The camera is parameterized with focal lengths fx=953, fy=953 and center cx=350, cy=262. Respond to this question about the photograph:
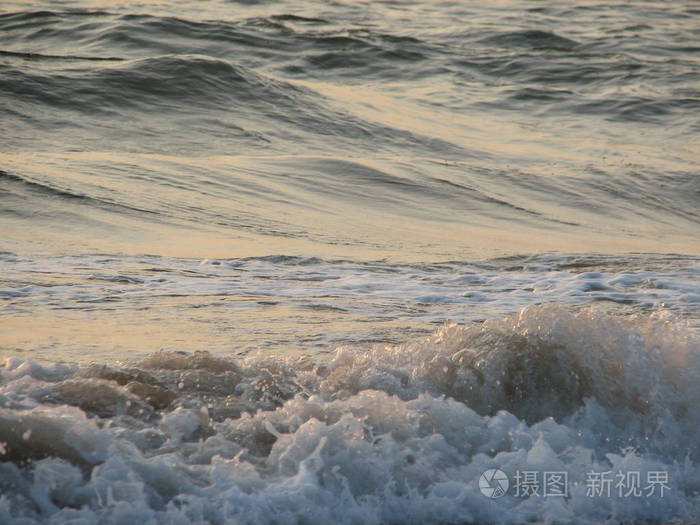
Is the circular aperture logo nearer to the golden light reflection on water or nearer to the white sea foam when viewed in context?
the white sea foam

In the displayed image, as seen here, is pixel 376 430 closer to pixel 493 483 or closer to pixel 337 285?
pixel 493 483

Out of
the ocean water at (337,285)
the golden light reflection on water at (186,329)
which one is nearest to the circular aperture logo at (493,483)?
the ocean water at (337,285)

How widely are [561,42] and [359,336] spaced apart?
15349mm

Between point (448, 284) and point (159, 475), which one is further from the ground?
point (159, 475)

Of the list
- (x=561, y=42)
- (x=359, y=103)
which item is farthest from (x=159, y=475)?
(x=561, y=42)

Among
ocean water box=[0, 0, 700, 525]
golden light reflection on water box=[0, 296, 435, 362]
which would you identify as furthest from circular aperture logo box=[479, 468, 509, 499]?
golden light reflection on water box=[0, 296, 435, 362]

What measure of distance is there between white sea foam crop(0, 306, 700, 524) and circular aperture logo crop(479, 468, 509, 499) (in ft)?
0.12

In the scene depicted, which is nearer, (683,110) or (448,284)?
(448,284)

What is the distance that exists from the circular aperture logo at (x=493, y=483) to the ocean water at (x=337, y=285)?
10 millimetres

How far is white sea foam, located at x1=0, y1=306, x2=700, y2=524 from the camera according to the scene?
325 centimetres

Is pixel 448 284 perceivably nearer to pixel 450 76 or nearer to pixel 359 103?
pixel 359 103

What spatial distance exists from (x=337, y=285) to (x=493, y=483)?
304 centimetres

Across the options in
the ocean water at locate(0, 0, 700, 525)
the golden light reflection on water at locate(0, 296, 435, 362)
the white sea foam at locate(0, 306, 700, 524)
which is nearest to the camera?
the white sea foam at locate(0, 306, 700, 524)

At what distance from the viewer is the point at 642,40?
19781 millimetres
